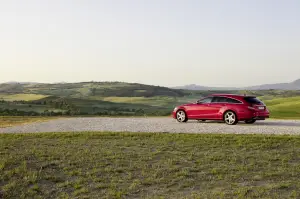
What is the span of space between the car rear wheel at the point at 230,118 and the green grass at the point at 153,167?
5.06 metres

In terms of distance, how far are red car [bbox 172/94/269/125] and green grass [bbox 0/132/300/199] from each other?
4.81 m

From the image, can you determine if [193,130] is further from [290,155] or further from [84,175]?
[84,175]

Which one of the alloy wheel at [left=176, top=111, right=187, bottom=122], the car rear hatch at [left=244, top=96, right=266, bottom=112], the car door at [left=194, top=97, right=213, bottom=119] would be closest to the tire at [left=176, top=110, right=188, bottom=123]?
the alloy wheel at [left=176, top=111, right=187, bottom=122]

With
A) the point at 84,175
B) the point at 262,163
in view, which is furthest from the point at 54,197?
the point at 262,163

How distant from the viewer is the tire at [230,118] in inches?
755

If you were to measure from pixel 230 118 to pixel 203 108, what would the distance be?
61.3 inches

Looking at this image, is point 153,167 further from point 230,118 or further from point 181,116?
point 181,116

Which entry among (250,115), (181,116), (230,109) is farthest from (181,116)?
(250,115)

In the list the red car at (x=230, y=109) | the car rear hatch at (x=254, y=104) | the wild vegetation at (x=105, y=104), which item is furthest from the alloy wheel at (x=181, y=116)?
the wild vegetation at (x=105, y=104)

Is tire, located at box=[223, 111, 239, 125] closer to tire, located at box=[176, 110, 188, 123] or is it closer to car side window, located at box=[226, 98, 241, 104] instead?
car side window, located at box=[226, 98, 241, 104]

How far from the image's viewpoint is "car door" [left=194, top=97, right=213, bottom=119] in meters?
20.1

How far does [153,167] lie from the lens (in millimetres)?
9719

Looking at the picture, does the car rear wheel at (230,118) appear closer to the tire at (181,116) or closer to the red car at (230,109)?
the red car at (230,109)

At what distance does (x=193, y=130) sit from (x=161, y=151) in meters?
5.44
